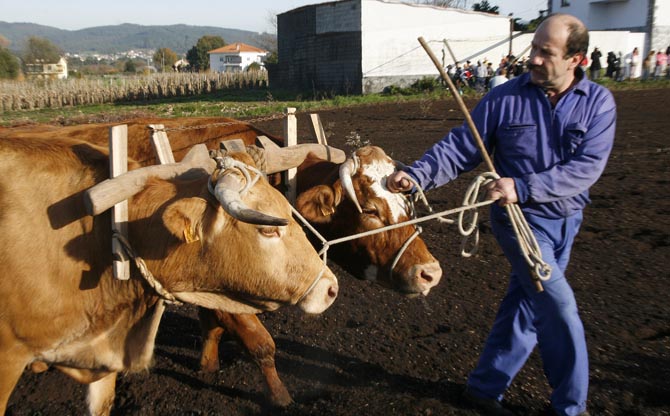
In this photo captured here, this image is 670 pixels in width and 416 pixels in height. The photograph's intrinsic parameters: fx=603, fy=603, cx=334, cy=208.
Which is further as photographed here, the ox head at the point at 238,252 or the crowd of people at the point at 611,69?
the crowd of people at the point at 611,69

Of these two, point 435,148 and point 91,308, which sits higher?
point 435,148

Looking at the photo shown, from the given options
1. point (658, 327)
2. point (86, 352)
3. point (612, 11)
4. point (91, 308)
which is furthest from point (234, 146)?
point (612, 11)

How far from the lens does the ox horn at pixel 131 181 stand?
9.36ft

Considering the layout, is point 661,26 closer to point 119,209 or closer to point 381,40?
point 381,40

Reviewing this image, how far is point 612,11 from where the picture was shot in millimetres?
43625

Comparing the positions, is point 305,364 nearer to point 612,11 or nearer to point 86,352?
point 86,352

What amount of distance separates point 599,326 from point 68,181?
4.01 metres

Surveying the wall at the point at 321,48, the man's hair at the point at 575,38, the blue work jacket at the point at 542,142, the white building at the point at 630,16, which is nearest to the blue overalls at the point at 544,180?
the blue work jacket at the point at 542,142

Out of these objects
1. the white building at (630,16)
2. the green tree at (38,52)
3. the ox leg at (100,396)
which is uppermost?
the green tree at (38,52)

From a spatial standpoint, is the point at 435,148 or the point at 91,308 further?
the point at 435,148

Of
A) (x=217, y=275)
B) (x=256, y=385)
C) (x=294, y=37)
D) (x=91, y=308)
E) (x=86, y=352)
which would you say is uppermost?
(x=294, y=37)

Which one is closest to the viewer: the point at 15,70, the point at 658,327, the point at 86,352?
the point at 86,352

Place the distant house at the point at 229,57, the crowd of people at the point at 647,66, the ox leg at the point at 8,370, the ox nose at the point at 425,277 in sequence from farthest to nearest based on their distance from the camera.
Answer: the distant house at the point at 229,57
the crowd of people at the point at 647,66
the ox nose at the point at 425,277
the ox leg at the point at 8,370

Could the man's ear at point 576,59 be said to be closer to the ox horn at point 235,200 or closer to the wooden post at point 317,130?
the ox horn at point 235,200
